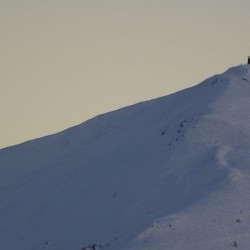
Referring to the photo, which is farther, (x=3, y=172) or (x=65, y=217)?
(x=3, y=172)

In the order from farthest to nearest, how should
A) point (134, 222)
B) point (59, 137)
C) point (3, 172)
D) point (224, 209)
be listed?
1. point (59, 137)
2. point (3, 172)
3. point (134, 222)
4. point (224, 209)

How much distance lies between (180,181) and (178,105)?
13442 mm

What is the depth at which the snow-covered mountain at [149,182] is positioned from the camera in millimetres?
17203

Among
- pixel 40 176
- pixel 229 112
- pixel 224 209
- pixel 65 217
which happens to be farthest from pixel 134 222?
pixel 40 176

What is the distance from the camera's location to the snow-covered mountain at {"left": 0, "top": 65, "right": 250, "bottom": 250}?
56.4 ft

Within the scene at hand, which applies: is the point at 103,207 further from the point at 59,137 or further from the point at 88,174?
the point at 59,137

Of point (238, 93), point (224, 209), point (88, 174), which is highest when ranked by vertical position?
point (238, 93)

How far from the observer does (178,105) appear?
34.9 m

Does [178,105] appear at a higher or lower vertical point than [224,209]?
higher

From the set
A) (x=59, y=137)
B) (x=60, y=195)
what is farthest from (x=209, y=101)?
(x=59, y=137)

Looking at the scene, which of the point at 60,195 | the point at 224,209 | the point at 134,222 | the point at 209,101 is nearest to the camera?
the point at 224,209

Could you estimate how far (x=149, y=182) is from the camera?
23391 millimetres

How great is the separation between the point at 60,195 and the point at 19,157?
16973 millimetres

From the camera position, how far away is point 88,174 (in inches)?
1165
